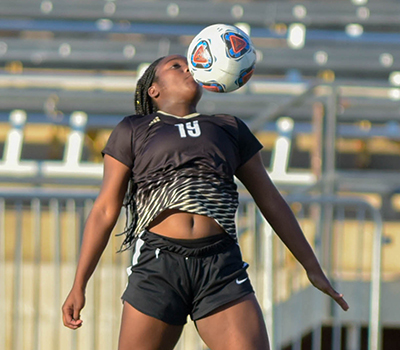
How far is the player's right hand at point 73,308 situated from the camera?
2.75m

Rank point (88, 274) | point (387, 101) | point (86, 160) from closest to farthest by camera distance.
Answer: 1. point (88, 274)
2. point (387, 101)
3. point (86, 160)

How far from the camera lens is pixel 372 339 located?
15.6 ft

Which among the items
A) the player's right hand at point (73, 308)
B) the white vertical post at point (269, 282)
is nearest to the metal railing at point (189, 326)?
the white vertical post at point (269, 282)

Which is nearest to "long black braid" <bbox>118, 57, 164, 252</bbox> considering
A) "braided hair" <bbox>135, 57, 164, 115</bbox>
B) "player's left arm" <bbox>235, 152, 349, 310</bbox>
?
"braided hair" <bbox>135, 57, 164, 115</bbox>

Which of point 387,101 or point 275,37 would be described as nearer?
point 387,101

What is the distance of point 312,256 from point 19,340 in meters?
2.45

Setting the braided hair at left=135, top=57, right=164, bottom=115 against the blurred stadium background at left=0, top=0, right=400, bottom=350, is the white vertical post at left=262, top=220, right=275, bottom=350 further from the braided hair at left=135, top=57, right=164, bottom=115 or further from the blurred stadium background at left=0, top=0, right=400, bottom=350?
the braided hair at left=135, top=57, right=164, bottom=115

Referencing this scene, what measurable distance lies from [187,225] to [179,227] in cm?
3

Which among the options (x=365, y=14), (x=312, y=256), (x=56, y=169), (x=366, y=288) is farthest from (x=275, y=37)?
(x=312, y=256)

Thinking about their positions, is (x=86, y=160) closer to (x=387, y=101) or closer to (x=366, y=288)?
(x=387, y=101)

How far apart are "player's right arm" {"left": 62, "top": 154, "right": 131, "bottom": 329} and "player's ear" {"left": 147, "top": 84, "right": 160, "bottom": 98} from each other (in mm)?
334

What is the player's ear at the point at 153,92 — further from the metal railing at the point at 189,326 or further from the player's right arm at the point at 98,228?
the metal railing at the point at 189,326

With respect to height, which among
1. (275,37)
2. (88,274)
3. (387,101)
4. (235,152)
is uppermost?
(275,37)

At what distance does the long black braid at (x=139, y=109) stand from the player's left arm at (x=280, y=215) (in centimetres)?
43
